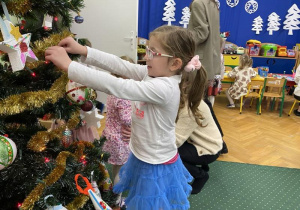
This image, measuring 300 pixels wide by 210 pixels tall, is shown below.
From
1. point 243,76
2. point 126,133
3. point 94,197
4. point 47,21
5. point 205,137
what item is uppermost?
point 47,21

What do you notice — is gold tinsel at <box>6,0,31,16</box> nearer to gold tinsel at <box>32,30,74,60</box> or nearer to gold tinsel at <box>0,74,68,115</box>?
gold tinsel at <box>32,30,74,60</box>

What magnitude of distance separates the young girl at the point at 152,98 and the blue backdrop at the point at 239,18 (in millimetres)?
4875

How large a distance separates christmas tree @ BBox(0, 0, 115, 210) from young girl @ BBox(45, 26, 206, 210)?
104 mm

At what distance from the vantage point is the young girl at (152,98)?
961 millimetres

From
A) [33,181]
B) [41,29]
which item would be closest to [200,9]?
[41,29]

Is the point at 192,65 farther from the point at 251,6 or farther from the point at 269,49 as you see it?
the point at 251,6

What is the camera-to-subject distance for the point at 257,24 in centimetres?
591

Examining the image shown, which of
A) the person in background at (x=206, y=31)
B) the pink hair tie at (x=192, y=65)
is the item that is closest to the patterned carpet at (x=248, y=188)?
the person in background at (x=206, y=31)

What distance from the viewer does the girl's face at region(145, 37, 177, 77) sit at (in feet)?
3.68

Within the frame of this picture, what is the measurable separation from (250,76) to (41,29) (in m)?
4.05

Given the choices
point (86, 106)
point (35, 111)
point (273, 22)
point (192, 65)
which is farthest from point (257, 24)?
point (35, 111)

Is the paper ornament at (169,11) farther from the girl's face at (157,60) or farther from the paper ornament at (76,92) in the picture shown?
the paper ornament at (76,92)

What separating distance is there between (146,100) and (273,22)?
232 inches

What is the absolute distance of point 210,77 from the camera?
2699 mm
